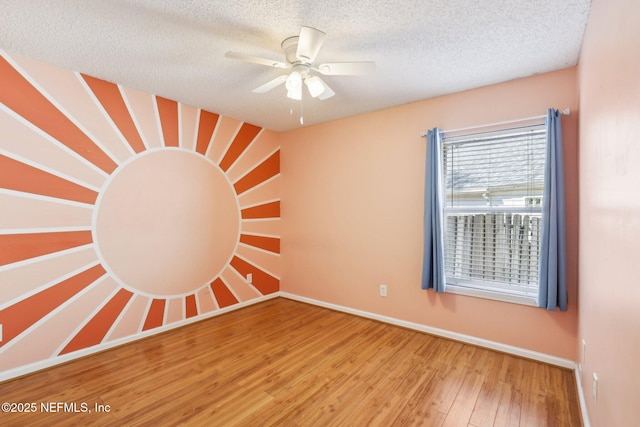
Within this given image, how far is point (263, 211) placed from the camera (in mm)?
4258

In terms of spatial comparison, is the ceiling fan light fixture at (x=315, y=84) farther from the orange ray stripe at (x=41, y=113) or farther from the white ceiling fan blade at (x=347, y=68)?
the orange ray stripe at (x=41, y=113)

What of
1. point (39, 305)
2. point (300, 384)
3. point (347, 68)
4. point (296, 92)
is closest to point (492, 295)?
point (300, 384)

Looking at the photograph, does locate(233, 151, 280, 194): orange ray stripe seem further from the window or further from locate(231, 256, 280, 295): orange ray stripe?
the window

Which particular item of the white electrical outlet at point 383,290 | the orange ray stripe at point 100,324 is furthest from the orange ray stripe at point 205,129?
the white electrical outlet at point 383,290

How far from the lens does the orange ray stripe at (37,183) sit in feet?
7.31

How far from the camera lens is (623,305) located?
3.35 feet

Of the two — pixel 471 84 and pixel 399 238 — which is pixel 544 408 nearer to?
pixel 399 238

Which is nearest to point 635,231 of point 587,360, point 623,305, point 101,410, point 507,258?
point 623,305

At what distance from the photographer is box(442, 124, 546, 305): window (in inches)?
102

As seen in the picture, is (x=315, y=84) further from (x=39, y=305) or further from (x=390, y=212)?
(x=39, y=305)

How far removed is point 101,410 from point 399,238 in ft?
9.62

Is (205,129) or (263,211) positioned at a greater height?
(205,129)

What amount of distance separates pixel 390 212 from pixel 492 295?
51.3 inches

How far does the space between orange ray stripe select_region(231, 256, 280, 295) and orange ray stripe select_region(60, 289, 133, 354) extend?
1277 millimetres
